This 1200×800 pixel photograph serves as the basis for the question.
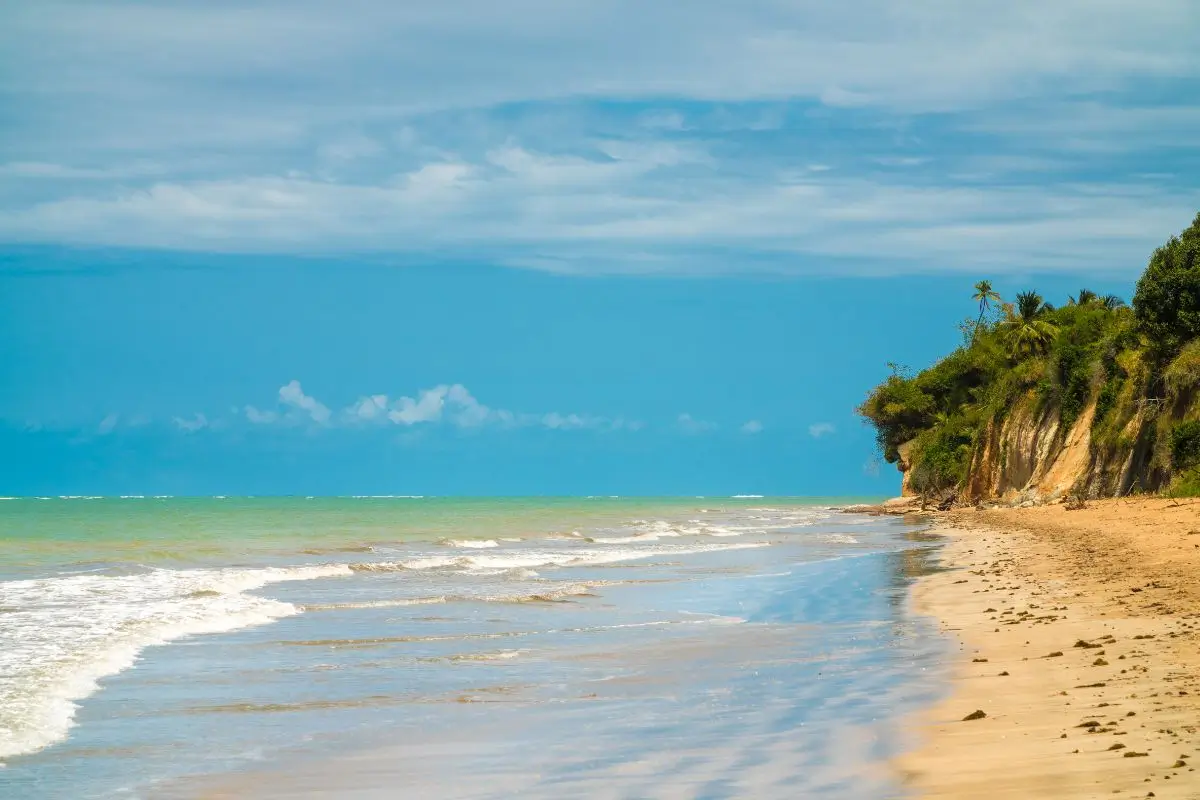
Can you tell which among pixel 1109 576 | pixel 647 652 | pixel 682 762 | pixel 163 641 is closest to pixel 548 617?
pixel 647 652

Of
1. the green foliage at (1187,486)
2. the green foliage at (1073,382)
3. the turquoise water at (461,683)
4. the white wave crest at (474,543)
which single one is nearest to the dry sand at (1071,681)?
the turquoise water at (461,683)

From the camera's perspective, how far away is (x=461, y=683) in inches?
505

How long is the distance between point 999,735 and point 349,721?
5.80 m

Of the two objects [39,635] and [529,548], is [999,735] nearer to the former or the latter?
[39,635]

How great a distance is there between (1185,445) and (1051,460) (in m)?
18.9

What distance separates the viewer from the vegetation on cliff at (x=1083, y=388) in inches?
1666

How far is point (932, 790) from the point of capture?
7.46 metres

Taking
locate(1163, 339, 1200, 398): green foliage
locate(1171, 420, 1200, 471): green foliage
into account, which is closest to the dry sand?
locate(1171, 420, 1200, 471): green foliage

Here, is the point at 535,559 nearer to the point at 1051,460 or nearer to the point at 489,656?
the point at 489,656

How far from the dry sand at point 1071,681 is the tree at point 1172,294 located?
2142cm

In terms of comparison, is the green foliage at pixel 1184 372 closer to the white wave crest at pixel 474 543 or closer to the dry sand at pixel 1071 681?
the dry sand at pixel 1071 681

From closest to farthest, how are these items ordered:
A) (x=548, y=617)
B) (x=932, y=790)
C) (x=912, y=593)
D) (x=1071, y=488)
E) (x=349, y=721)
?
(x=932, y=790)
(x=349, y=721)
(x=548, y=617)
(x=912, y=593)
(x=1071, y=488)

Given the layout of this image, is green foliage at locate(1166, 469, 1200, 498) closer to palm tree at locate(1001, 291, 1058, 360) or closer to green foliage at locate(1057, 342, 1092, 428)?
green foliage at locate(1057, 342, 1092, 428)

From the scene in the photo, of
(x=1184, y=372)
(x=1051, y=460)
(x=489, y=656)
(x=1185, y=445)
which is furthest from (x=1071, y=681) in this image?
(x=1051, y=460)
